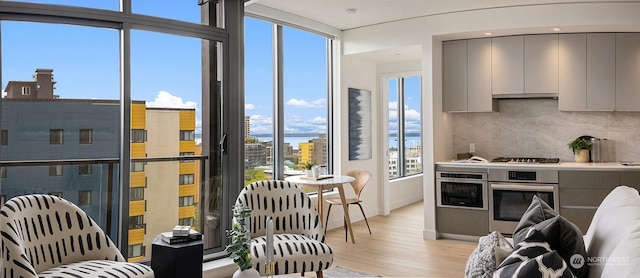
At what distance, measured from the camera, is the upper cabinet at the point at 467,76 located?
516cm

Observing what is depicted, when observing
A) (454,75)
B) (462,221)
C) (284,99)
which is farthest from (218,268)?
(454,75)

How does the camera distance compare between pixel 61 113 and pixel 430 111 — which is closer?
pixel 61 113

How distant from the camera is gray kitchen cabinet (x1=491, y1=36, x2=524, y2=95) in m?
5.03

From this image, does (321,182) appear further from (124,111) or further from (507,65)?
(507,65)

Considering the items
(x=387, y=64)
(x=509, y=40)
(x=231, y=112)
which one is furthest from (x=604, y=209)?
(x=387, y=64)

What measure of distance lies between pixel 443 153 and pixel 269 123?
212 centimetres

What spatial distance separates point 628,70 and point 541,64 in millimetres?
836

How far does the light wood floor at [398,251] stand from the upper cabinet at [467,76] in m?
1.58

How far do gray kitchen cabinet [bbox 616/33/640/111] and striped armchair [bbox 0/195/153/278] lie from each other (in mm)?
4848

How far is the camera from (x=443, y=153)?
215 inches

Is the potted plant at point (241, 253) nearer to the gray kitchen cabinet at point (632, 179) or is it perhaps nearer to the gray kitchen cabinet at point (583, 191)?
the gray kitchen cabinet at point (583, 191)

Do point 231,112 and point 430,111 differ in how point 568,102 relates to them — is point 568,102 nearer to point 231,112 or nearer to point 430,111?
point 430,111

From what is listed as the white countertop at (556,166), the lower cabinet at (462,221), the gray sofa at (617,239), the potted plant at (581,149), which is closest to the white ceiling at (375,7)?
the potted plant at (581,149)

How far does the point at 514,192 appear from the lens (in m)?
4.76
